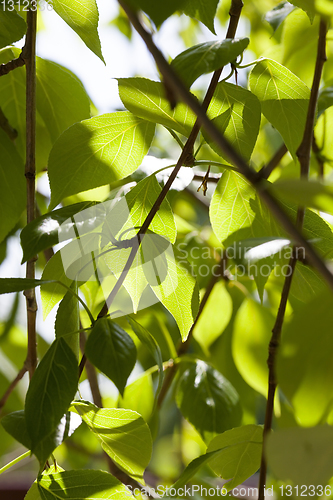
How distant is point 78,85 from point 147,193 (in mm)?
115

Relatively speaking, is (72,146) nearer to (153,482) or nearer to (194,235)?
(194,235)

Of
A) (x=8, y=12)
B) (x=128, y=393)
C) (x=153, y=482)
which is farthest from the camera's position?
(x=153, y=482)

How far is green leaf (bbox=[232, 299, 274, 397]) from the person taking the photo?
35 cm

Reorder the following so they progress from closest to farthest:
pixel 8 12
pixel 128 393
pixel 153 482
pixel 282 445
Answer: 1. pixel 282 445
2. pixel 8 12
3. pixel 128 393
4. pixel 153 482

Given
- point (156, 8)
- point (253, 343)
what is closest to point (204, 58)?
point (156, 8)

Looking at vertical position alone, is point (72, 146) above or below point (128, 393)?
above

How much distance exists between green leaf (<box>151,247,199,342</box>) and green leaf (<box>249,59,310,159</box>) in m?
0.08

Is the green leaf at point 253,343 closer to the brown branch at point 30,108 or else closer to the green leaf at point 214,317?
the green leaf at point 214,317

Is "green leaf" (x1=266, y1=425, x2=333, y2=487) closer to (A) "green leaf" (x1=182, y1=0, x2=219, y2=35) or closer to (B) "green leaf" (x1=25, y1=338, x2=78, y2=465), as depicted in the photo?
(B) "green leaf" (x1=25, y1=338, x2=78, y2=465)

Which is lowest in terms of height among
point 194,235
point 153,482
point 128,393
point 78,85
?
point 153,482

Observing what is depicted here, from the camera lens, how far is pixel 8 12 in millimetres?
215

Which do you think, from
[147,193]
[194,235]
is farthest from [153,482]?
[147,193]

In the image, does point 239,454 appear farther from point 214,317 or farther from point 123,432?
point 214,317

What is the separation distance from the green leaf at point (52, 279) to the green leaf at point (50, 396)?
0.05m
